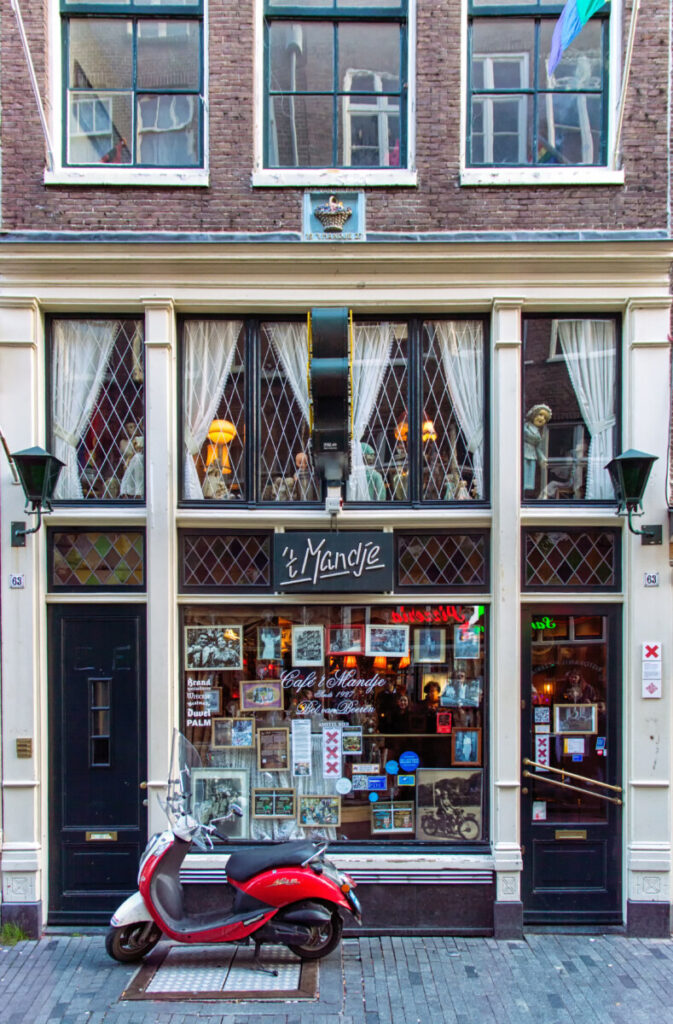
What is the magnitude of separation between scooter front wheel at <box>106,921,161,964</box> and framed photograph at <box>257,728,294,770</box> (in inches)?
63.5

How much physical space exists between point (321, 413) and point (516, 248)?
91.9 inches

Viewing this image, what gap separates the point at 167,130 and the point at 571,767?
7044 millimetres

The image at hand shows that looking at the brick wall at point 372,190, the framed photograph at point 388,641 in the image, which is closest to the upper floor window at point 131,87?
the brick wall at point 372,190

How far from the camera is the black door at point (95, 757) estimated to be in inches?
275

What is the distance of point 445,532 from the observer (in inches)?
283

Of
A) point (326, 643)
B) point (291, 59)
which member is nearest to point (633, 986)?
point (326, 643)

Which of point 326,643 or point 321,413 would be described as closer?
point 321,413

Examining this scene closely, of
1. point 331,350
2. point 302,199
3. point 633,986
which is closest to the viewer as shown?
point 633,986

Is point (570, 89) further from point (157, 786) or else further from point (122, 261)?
point (157, 786)

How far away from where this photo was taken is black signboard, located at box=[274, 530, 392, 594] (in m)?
6.95

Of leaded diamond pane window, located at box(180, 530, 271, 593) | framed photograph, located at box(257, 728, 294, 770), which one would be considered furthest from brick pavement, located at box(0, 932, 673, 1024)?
leaded diamond pane window, located at box(180, 530, 271, 593)

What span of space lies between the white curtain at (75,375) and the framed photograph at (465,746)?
4256mm

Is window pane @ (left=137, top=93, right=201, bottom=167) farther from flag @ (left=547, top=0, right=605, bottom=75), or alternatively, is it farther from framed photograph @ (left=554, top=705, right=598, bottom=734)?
framed photograph @ (left=554, top=705, right=598, bottom=734)

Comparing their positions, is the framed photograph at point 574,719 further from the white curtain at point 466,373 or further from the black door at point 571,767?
the white curtain at point 466,373
